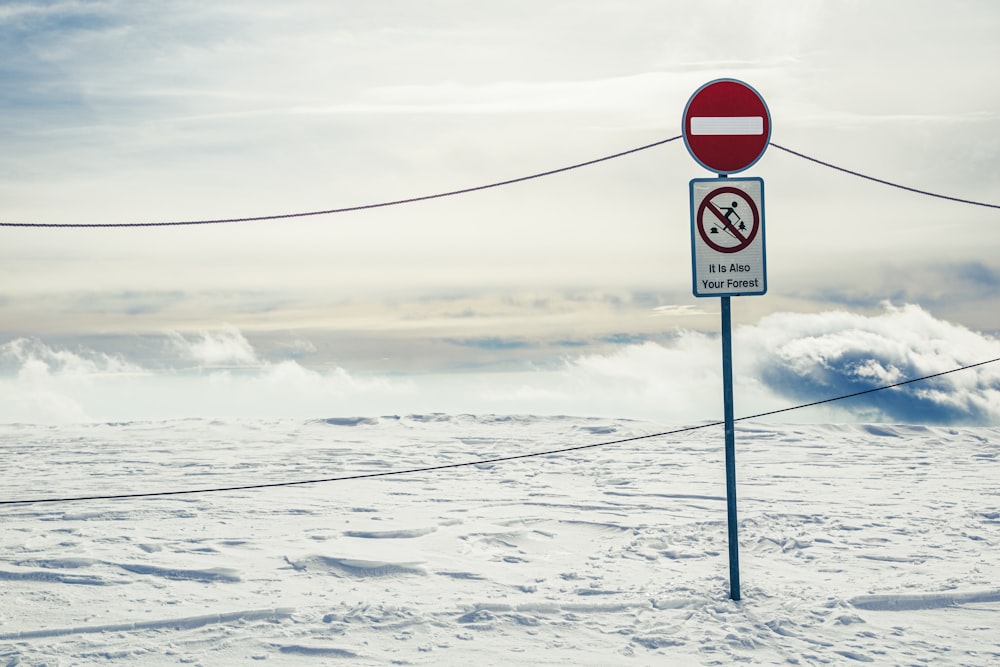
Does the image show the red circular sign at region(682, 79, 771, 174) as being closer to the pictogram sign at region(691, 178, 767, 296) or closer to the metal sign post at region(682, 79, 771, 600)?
the metal sign post at region(682, 79, 771, 600)

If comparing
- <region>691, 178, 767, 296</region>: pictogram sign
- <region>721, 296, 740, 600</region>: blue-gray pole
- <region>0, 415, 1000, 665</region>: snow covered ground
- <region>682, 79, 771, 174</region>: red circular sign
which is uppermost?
<region>682, 79, 771, 174</region>: red circular sign

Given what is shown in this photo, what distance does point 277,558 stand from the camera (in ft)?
23.2

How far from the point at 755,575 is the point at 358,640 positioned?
2955mm

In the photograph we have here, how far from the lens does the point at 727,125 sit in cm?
531

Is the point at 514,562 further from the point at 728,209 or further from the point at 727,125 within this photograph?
the point at 727,125

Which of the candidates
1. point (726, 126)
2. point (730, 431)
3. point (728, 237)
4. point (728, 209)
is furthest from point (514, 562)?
point (726, 126)

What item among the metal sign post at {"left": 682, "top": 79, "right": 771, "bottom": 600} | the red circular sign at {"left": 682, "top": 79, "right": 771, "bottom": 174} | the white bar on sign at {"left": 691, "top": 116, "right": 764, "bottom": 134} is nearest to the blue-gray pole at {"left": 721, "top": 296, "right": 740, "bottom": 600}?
the metal sign post at {"left": 682, "top": 79, "right": 771, "bottom": 600}

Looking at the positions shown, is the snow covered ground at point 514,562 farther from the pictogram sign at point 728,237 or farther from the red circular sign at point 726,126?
the red circular sign at point 726,126

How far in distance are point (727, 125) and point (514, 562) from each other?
3.69 m

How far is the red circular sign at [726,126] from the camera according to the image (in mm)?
5273

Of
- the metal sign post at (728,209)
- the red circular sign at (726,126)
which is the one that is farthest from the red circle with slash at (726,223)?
the red circular sign at (726,126)

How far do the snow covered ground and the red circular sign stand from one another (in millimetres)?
2773

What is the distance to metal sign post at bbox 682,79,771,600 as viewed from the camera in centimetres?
521

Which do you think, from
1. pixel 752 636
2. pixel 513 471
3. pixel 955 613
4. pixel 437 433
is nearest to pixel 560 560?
pixel 752 636
